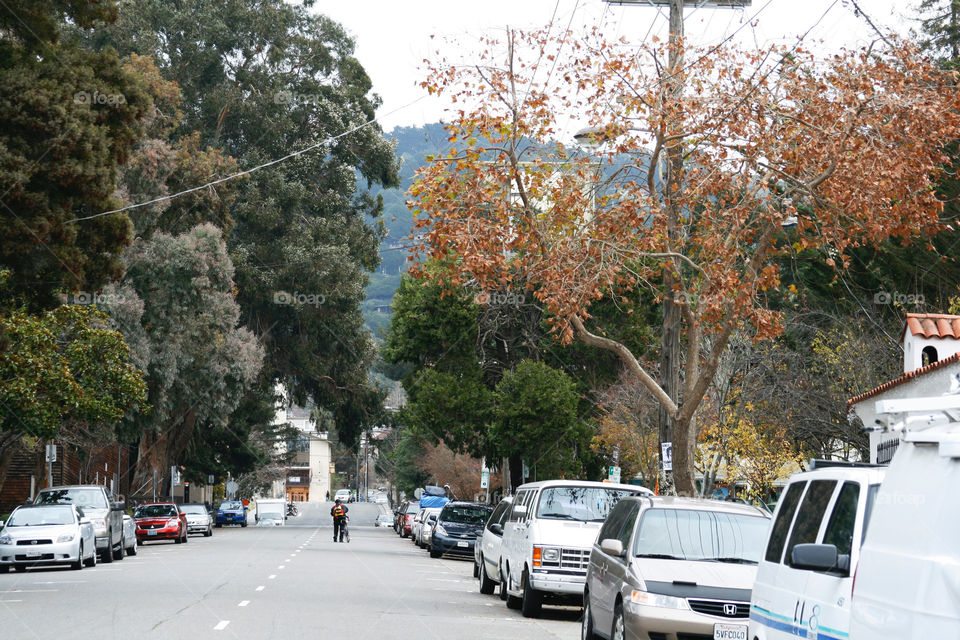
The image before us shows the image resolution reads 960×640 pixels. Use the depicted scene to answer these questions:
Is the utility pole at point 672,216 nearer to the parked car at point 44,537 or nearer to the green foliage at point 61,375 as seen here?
the parked car at point 44,537

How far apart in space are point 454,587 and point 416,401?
17585 mm

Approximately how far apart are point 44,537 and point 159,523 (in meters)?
20.3

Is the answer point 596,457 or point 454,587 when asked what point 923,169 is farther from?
point 596,457

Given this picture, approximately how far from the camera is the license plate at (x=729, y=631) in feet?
37.0

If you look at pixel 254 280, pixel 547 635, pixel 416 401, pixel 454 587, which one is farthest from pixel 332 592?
pixel 254 280

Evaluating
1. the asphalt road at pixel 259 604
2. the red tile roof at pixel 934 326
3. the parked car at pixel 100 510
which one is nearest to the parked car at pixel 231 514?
the parked car at pixel 100 510

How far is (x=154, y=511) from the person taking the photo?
46656 millimetres

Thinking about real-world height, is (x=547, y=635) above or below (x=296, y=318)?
below

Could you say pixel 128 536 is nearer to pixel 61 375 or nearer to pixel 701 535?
pixel 61 375

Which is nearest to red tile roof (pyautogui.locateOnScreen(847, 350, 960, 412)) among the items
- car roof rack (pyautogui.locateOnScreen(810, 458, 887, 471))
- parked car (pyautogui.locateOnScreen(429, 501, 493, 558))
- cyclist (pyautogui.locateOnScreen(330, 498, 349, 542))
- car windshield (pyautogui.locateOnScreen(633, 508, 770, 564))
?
car windshield (pyautogui.locateOnScreen(633, 508, 770, 564))

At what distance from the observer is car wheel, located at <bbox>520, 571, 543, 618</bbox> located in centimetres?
1769

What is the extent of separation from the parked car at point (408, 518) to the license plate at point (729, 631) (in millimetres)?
45406

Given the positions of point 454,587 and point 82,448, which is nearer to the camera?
point 454,587

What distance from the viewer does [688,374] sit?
19688 millimetres
